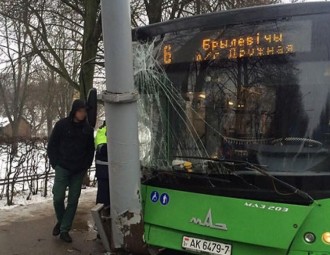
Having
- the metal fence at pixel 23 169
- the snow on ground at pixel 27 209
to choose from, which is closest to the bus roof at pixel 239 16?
the snow on ground at pixel 27 209

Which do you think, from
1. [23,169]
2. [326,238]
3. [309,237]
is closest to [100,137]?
[309,237]

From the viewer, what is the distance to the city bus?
3914 millimetres

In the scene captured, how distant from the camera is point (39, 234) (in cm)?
718

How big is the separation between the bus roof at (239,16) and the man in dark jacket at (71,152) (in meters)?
1.91

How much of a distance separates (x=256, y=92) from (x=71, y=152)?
303 cm

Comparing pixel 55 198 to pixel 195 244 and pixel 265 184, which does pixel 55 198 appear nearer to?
pixel 195 244

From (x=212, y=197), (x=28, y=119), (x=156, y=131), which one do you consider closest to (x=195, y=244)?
(x=212, y=197)

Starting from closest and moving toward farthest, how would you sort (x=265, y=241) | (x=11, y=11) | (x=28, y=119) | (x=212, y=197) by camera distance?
1. (x=265, y=241)
2. (x=212, y=197)
3. (x=11, y=11)
4. (x=28, y=119)

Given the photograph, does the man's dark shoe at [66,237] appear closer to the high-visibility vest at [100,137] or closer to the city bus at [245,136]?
the high-visibility vest at [100,137]

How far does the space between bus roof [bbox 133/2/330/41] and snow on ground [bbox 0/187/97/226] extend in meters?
4.72

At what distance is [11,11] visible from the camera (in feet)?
41.3

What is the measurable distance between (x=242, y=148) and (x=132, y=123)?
1071mm

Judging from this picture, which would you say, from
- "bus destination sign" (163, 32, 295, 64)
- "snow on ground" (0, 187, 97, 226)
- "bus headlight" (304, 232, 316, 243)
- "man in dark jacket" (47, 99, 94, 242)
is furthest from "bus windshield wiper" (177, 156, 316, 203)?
"snow on ground" (0, 187, 97, 226)

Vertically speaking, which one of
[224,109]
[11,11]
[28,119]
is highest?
[11,11]
